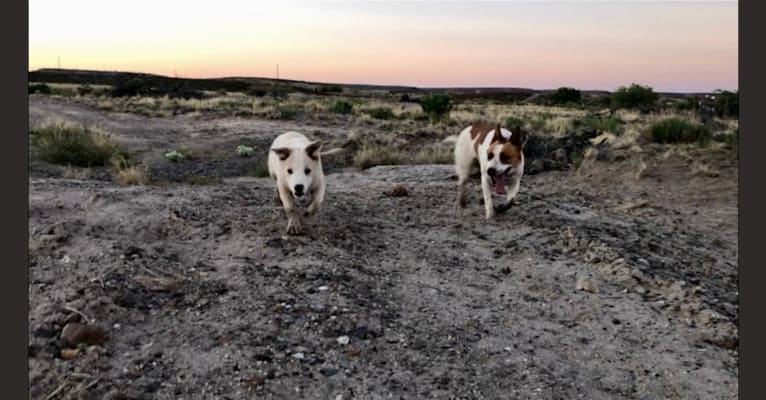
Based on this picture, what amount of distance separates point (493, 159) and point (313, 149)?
2.55 meters

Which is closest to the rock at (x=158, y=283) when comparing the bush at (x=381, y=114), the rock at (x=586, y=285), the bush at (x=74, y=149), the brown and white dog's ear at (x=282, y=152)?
the brown and white dog's ear at (x=282, y=152)

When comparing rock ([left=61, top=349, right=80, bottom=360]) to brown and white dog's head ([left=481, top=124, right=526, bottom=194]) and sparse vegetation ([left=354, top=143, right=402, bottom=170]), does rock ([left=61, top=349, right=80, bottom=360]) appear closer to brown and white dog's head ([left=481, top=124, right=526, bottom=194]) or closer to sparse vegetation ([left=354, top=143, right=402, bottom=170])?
brown and white dog's head ([left=481, top=124, right=526, bottom=194])

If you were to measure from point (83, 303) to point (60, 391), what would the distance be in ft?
3.57

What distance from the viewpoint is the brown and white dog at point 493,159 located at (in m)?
8.49

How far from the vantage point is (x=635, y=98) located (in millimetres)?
47531

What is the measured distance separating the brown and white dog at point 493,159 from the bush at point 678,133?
8867 millimetres

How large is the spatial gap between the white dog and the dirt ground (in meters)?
0.30

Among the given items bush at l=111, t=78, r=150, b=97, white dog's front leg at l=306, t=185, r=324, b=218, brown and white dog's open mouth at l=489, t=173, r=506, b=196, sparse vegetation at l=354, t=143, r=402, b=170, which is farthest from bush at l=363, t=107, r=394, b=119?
bush at l=111, t=78, r=150, b=97

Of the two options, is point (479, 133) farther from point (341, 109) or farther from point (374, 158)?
point (341, 109)

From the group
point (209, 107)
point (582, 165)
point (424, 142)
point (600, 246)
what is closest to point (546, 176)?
point (582, 165)

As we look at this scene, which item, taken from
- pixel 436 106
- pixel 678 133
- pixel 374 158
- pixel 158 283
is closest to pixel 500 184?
pixel 158 283

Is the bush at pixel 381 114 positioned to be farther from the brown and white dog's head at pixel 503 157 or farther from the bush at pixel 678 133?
the brown and white dog's head at pixel 503 157

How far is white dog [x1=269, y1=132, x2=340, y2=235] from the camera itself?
709 centimetres

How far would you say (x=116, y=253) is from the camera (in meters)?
6.17
